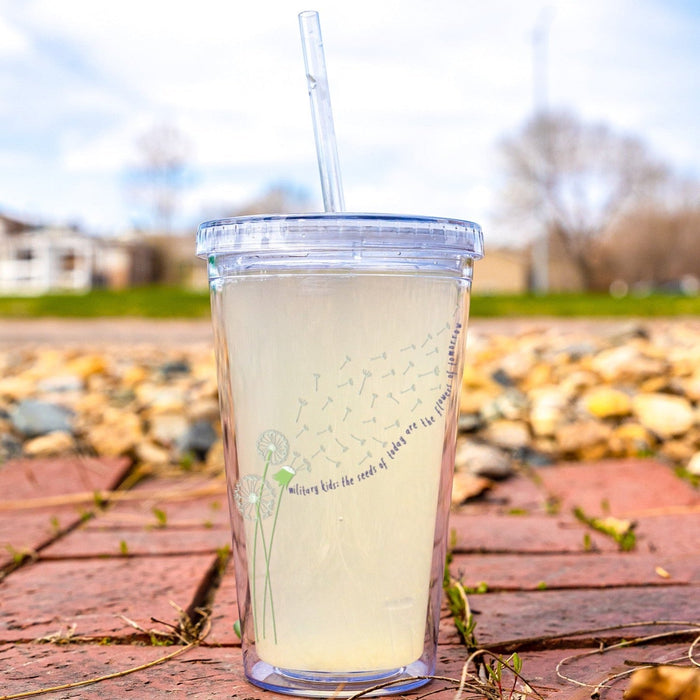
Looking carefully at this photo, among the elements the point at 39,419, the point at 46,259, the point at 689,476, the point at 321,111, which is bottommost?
the point at 689,476

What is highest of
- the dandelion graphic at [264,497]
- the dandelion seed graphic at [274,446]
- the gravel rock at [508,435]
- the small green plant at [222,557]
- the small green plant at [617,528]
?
the dandelion seed graphic at [274,446]

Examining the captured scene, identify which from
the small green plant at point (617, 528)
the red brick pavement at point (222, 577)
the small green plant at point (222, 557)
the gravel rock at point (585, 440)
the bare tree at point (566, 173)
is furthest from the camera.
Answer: the bare tree at point (566, 173)

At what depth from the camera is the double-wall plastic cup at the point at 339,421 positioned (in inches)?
38.0

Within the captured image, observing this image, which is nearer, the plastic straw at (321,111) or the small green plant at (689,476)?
the plastic straw at (321,111)

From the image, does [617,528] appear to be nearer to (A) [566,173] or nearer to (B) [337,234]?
(B) [337,234]

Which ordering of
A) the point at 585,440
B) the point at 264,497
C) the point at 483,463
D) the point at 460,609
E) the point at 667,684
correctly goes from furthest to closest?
the point at 585,440 → the point at 483,463 → the point at 460,609 → the point at 264,497 → the point at 667,684

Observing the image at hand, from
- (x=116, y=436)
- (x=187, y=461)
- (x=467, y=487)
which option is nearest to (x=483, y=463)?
(x=467, y=487)

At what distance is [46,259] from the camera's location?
4688 centimetres

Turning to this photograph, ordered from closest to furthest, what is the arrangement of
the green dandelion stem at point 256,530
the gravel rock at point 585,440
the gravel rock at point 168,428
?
the green dandelion stem at point 256,530 < the gravel rock at point 585,440 < the gravel rock at point 168,428

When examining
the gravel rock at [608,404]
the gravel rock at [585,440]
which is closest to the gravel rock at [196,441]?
the gravel rock at [585,440]

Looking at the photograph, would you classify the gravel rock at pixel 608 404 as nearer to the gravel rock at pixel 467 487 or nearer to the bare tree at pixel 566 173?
the gravel rock at pixel 467 487

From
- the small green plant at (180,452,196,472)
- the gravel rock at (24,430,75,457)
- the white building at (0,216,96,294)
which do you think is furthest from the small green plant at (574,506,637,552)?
the white building at (0,216,96,294)

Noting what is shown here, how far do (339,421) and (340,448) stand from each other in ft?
0.11

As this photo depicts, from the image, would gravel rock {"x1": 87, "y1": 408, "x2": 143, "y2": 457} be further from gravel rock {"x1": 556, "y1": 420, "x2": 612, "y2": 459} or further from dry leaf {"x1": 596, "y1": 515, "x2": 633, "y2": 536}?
dry leaf {"x1": 596, "y1": 515, "x2": 633, "y2": 536}
